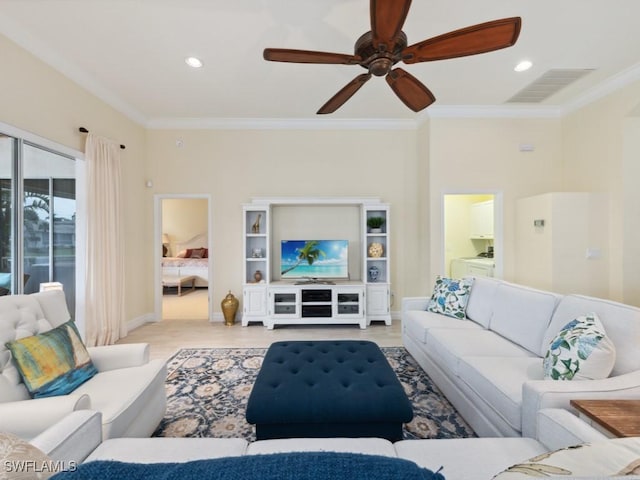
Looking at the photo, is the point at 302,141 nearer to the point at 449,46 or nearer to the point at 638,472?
the point at 449,46

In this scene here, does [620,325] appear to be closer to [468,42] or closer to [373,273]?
[468,42]

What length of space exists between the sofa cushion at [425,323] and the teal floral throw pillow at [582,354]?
1040mm

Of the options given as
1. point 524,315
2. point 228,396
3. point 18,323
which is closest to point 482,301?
point 524,315

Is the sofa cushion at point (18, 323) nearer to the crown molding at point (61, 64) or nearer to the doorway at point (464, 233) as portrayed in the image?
the crown molding at point (61, 64)

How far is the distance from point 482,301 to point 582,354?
132 cm

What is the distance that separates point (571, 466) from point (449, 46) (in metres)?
2.13

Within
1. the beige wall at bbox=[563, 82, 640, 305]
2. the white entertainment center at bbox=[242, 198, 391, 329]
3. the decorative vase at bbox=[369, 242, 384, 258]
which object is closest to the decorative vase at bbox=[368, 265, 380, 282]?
the white entertainment center at bbox=[242, 198, 391, 329]

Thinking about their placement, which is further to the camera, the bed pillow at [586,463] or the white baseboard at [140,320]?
the white baseboard at [140,320]

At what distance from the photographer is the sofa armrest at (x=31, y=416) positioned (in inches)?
48.3

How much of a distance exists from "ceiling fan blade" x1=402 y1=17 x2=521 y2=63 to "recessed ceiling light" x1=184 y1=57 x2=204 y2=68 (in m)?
2.15

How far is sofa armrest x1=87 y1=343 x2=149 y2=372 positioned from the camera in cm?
193

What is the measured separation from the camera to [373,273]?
459 centimetres

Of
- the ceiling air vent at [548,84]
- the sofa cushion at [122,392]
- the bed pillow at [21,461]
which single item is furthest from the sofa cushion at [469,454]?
the ceiling air vent at [548,84]

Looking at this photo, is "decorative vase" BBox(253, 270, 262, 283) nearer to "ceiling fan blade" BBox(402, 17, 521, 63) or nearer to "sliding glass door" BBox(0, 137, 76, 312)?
"sliding glass door" BBox(0, 137, 76, 312)
